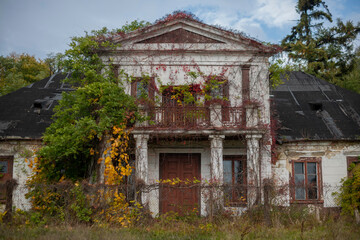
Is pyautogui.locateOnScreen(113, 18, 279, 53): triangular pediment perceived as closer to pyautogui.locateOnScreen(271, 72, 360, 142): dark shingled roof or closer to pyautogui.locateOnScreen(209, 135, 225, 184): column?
pyautogui.locateOnScreen(271, 72, 360, 142): dark shingled roof

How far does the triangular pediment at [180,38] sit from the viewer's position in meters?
13.0

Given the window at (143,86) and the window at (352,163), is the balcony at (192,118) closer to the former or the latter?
the window at (143,86)

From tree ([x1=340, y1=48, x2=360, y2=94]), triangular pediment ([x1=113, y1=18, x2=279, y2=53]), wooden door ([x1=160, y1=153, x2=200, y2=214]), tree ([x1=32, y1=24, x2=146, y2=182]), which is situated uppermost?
tree ([x1=340, y1=48, x2=360, y2=94])

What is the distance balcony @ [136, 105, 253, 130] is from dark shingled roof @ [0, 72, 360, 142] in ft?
8.14

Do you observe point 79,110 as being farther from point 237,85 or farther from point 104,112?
point 237,85

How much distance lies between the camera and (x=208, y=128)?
11672mm

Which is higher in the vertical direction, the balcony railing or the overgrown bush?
the balcony railing

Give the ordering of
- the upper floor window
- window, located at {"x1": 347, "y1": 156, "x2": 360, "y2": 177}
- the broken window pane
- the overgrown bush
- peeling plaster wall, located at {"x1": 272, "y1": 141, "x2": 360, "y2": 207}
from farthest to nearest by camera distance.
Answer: peeling plaster wall, located at {"x1": 272, "y1": 141, "x2": 360, "y2": 207} < window, located at {"x1": 347, "y1": 156, "x2": 360, "y2": 177} < the broken window pane < the upper floor window < the overgrown bush

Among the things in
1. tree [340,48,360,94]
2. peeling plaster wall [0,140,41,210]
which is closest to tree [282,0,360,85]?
tree [340,48,360,94]

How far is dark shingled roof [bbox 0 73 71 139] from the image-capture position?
13.1 metres

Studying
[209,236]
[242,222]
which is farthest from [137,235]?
[242,222]

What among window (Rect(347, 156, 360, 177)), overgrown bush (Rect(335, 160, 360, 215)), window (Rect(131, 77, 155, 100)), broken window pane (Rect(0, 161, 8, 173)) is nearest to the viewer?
overgrown bush (Rect(335, 160, 360, 215))

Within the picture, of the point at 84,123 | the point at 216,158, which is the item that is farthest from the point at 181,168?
the point at 84,123

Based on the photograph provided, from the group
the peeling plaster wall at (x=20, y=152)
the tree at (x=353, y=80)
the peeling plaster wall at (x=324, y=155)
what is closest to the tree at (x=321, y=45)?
the tree at (x=353, y=80)
